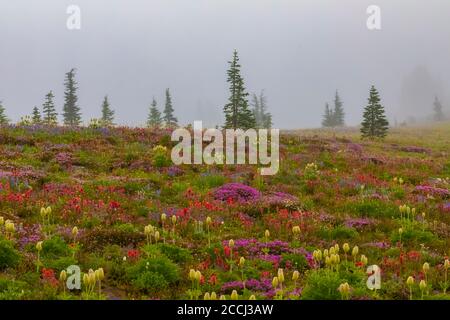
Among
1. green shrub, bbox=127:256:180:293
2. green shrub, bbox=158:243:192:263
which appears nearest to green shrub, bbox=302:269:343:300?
green shrub, bbox=127:256:180:293

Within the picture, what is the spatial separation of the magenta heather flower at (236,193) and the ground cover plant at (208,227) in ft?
0.18

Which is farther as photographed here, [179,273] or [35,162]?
[35,162]

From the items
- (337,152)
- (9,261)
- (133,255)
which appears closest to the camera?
(9,261)

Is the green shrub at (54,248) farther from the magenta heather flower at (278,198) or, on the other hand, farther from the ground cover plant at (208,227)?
the magenta heather flower at (278,198)

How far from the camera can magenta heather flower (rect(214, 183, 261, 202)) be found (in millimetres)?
14547

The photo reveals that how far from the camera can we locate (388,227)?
39.7 ft

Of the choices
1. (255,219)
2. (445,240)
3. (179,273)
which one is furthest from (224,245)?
(445,240)

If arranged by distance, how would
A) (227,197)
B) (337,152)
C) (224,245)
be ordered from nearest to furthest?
(224,245)
(227,197)
(337,152)

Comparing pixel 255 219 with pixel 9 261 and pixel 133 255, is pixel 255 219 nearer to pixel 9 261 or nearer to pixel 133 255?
pixel 133 255

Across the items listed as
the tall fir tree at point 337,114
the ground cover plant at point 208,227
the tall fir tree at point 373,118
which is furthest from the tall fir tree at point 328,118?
the ground cover plant at point 208,227

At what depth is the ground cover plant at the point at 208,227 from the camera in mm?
8188
